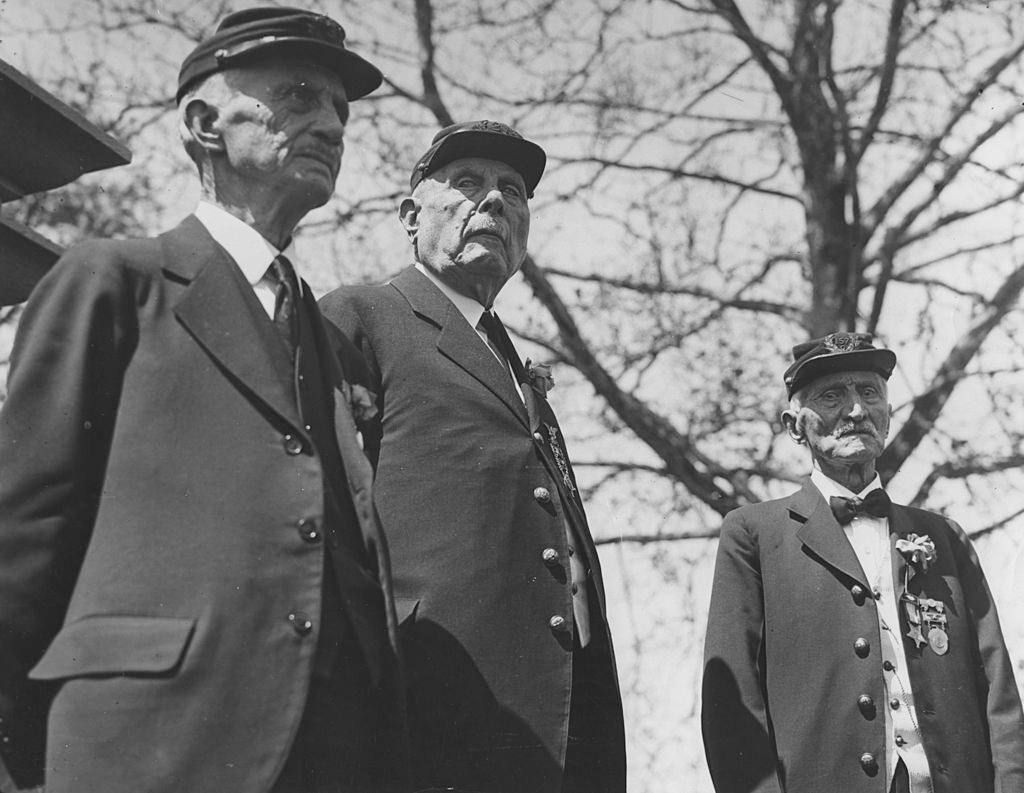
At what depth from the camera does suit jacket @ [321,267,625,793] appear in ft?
11.2

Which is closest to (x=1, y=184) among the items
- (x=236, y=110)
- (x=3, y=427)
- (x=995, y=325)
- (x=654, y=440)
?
(x=236, y=110)

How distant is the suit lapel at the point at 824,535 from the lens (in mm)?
4953

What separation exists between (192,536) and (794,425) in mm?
3169

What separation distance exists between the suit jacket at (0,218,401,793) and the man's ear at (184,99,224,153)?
34 centimetres

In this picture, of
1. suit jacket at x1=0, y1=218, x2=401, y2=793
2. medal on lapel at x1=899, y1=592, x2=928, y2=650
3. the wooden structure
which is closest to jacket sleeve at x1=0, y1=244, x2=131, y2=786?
suit jacket at x1=0, y1=218, x2=401, y2=793

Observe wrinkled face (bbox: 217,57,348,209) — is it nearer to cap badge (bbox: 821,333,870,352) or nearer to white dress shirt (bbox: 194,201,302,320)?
white dress shirt (bbox: 194,201,302,320)

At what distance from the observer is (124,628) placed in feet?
8.14

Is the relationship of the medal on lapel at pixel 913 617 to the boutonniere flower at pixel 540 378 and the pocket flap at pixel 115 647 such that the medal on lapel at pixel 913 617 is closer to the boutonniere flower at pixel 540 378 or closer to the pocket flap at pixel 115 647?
the boutonniere flower at pixel 540 378

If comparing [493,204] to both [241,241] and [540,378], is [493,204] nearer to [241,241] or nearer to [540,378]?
[540,378]

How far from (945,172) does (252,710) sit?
955 centimetres

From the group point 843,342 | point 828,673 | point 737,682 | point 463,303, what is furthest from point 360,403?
point 843,342

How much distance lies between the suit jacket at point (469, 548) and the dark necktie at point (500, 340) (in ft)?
0.48

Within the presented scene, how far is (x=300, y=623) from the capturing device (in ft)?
8.45

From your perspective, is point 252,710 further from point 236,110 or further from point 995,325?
point 995,325
